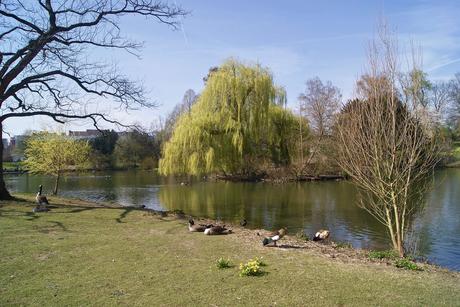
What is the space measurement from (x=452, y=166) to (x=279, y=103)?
107 feet

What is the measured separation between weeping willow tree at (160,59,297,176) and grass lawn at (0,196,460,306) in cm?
1770

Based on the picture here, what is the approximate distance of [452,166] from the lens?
173 ft

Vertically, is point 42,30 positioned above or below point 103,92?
above

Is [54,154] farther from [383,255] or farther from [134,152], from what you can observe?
[134,152]

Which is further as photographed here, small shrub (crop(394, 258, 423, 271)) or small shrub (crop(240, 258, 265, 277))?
small shrub (crop(394, 258, 423, 271))

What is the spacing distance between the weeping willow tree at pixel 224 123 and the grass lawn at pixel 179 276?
17.7 metres

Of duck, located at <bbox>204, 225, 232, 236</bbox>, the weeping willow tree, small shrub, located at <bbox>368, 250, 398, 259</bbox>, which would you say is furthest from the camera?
the weeping willow tree

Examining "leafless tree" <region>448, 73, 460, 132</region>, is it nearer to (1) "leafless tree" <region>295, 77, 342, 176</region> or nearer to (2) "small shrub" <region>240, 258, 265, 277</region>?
(1) "leafless tree" <region>295, 77, 342, 176</region>

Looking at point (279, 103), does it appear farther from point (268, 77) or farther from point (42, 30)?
point (42, 30)

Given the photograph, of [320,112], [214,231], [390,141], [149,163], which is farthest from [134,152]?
[390,141]

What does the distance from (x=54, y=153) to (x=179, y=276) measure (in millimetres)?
19622

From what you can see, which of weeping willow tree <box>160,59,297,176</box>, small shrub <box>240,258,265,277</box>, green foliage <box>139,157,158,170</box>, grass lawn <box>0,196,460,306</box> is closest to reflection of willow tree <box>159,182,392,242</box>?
weeping willow tree <box>160,59,297,176</box>

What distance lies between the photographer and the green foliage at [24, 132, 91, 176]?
79.3 ft

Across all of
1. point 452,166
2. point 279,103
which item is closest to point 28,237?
point 279,103
